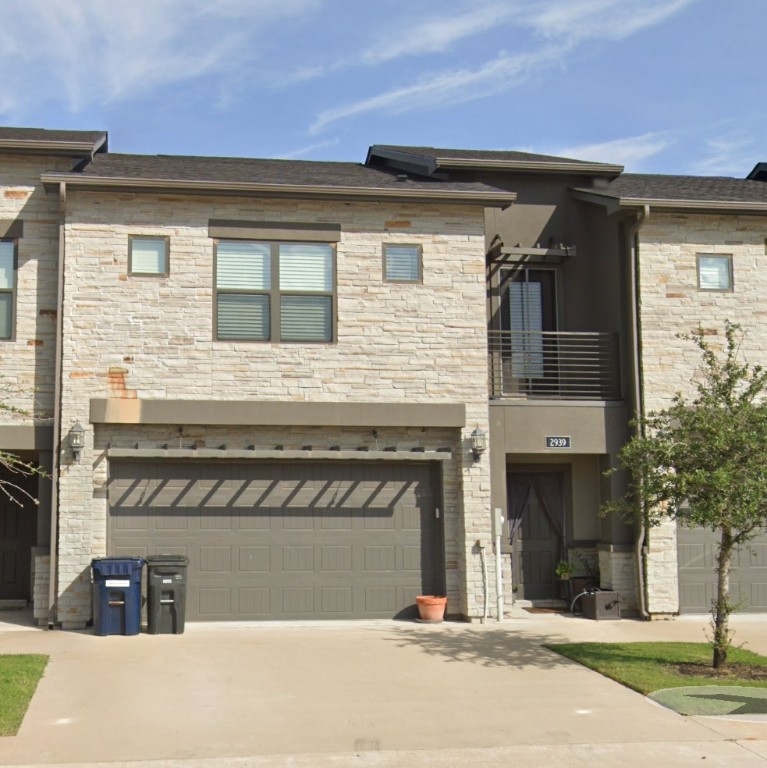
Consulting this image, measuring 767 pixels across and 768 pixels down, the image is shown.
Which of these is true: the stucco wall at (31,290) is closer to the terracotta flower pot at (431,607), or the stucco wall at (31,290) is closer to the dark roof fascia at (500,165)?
the dark roof fascia at (500,165)

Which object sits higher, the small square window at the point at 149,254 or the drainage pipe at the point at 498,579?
the small square window at the point at 149,254

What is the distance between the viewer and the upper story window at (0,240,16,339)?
49.2 feet

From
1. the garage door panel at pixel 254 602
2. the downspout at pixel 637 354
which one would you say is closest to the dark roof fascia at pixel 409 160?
the downspout at pixel 637 354

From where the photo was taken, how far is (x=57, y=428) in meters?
14.5

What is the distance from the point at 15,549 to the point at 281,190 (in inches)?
286

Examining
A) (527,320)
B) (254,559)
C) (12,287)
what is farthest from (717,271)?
(12,287)

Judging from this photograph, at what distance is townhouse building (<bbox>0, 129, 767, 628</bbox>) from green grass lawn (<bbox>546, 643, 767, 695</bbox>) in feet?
6.86

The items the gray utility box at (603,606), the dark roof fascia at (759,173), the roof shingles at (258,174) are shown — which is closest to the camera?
the roof shingles at (258,174)

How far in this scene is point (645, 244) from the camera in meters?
16.4

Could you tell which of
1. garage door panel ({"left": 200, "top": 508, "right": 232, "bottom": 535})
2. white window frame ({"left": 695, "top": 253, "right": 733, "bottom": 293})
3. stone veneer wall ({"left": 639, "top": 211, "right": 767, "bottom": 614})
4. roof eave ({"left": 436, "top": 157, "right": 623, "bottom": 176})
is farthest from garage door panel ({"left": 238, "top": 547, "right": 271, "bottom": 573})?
white window frame ({"left": 695, "top": 253, "right": 733, "bottom": 293})

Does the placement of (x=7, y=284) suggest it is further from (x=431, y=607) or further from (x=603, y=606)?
(x=603, y=606)

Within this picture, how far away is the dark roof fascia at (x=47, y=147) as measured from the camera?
15.1 m

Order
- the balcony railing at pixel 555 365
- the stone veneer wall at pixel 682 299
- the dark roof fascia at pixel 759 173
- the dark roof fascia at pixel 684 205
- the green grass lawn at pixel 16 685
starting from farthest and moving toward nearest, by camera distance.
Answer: the dark roof fascia at pixel 759 173 → the balcony railing at pixel 555 365 → the stone veneer wall at pixel 682 299 → the dark roof fascia at pixel 684 205 → the green grass lawn at pixel 16 685

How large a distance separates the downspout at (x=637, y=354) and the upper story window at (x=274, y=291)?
477 cm
